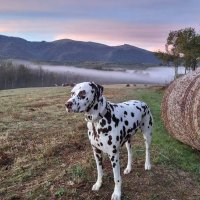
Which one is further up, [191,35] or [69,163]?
[191,35]

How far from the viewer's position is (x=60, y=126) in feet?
59.2

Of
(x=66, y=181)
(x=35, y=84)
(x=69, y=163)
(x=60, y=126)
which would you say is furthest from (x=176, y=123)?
(x=35, y=84)

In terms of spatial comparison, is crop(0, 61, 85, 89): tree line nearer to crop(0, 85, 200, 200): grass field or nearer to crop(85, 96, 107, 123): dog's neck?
crop(0, 85, 200, 200): grass field

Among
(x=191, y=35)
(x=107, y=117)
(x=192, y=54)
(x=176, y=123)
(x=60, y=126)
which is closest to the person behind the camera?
(x=107, y=117)

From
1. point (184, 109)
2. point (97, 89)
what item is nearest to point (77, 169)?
point (97, 89)

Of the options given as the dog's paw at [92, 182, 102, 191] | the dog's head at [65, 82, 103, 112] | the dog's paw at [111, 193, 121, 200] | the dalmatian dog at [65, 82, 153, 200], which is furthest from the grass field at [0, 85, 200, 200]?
the dog's head at [65, 82, 103, 112]

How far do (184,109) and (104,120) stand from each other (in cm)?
479

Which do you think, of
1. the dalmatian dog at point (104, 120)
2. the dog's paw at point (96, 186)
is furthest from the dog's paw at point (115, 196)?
the dog's paw at point (96, 186)

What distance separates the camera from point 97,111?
8.91m

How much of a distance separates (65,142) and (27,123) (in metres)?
Answer: 4.76

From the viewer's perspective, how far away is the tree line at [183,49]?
68.2 meters

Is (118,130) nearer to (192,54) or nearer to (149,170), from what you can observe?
(149,170)

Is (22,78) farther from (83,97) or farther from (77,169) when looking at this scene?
(83,97)

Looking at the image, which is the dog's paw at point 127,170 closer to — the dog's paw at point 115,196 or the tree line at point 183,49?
the dog's paw at point 115,196
